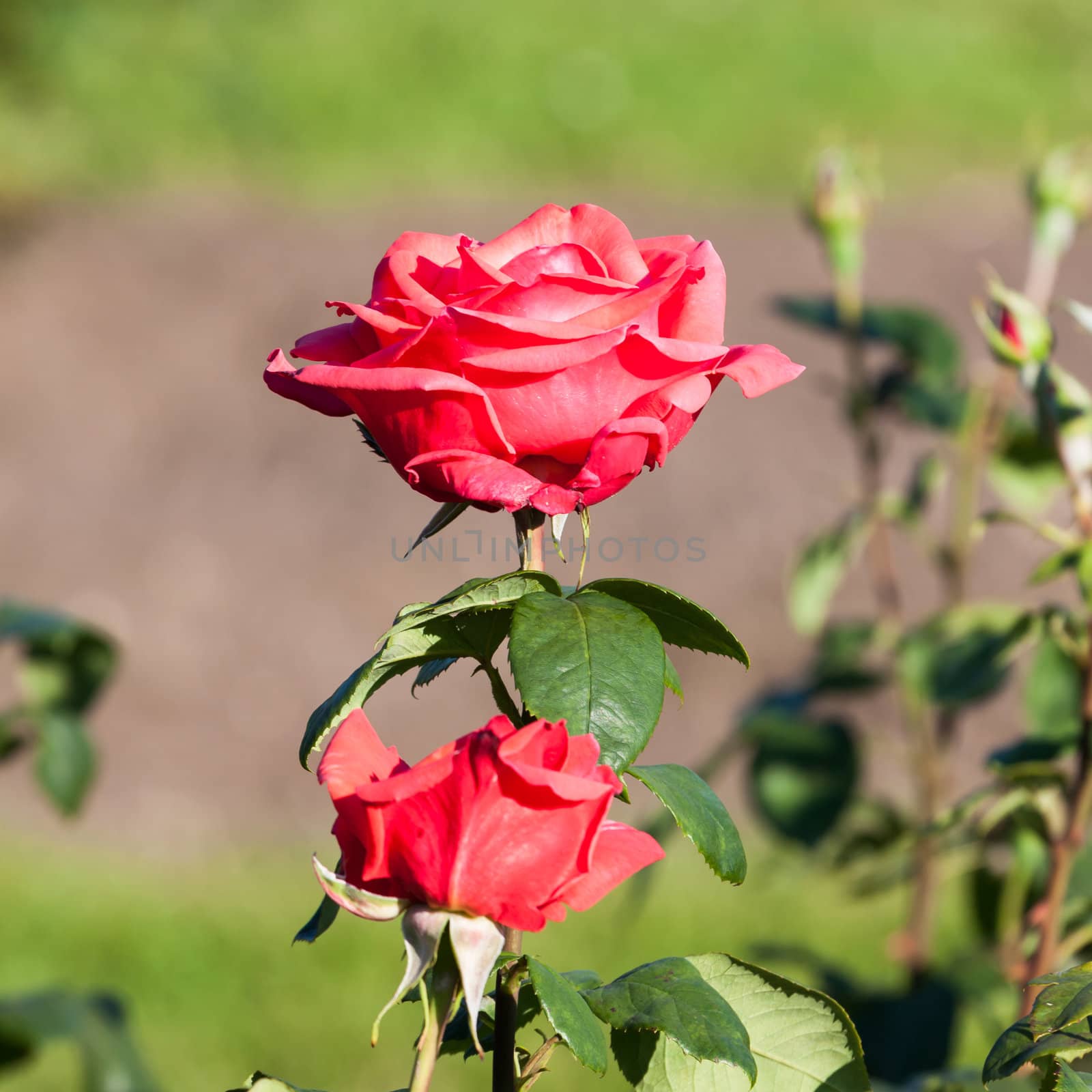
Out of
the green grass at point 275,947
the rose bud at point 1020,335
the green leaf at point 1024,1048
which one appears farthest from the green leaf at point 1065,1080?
the green grass at point 275,947

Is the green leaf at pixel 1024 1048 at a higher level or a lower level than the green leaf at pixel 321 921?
lower

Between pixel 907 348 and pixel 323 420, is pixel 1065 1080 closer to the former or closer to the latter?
pixel 907 348

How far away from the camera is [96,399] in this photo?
345cm

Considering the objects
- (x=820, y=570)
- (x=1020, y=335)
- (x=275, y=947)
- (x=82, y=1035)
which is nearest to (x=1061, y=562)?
(x=1020, y=335)

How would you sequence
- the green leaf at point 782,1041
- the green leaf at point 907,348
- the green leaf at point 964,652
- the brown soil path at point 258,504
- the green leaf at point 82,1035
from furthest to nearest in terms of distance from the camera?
the brown soil path at point 258,504
the green leaf at point 907,348
the green leaf at point 964,652
the green leaf at point 82,1035
the green leaf at point 782,1041

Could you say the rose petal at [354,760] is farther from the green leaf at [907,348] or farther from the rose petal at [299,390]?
the green leaf at [907,348]

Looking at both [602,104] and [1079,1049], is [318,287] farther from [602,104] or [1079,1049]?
[1079,1049]

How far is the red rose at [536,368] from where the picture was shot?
447 mm

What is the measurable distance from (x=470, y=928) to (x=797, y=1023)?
17 cm

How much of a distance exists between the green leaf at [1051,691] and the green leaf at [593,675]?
0.70 metres

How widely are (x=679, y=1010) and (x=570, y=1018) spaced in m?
0.05

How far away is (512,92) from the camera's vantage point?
5.49 m

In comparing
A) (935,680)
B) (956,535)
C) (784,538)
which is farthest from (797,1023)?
(784,538)

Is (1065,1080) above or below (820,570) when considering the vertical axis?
above
